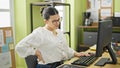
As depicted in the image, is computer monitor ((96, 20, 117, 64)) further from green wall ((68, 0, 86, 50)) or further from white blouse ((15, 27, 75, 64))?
green wall ((68, 0, 86, 50))

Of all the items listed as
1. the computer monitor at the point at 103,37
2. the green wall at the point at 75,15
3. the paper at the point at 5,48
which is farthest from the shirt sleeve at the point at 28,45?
the green wall at the point at 75,15

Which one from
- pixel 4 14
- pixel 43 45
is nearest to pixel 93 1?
pixel 4 14

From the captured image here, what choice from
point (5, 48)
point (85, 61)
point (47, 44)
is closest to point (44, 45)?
point (47, 44)

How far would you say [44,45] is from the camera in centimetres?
210

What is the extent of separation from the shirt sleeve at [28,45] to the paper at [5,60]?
3.35 feet

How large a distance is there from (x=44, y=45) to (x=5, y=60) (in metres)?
1.09

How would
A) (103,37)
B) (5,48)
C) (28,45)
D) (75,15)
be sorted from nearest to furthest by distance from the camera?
(103,37)
(28,45)
(5,48)
(75,15)

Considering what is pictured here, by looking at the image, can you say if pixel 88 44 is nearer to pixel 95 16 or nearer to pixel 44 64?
pixel 95 16

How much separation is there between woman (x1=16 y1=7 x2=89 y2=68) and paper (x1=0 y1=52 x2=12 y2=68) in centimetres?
99

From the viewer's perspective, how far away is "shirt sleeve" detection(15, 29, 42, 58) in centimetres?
195

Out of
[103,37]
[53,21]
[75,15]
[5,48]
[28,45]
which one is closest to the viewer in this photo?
[103,37]

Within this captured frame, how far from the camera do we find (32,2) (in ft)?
11.6

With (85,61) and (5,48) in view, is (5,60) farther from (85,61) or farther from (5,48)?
(85,61)

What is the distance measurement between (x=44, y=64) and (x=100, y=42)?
2.21 feet
